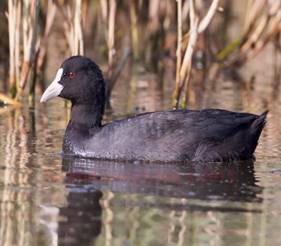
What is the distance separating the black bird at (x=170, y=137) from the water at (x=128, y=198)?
108 millimetres

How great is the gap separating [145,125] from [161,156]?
0.27 meters

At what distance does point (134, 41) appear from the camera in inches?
563

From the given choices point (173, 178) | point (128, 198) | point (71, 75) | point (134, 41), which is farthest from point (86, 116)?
point (134, 41)

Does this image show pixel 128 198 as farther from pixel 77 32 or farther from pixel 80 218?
pixel 77 32

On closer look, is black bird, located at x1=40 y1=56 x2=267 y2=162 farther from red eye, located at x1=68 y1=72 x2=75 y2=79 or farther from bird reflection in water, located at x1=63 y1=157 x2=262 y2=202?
red eye, located at x1=68 y1=72 x2=75 y2=79

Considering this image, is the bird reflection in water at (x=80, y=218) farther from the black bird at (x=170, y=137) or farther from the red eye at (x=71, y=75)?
the red eye at (x=71, y=75)

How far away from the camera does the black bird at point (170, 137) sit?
26.3 ft

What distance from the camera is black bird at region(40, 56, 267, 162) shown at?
802 cm

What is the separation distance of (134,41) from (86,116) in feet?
19.4

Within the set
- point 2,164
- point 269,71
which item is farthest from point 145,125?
point 269,71

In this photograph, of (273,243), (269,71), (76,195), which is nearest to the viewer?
(273,243)

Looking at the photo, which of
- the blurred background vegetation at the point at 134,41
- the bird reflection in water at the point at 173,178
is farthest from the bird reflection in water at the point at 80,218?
the blurred background vegetation at the point at 134,41

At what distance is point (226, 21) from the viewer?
16.7 m

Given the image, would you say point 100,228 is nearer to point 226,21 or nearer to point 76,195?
point 76,195
